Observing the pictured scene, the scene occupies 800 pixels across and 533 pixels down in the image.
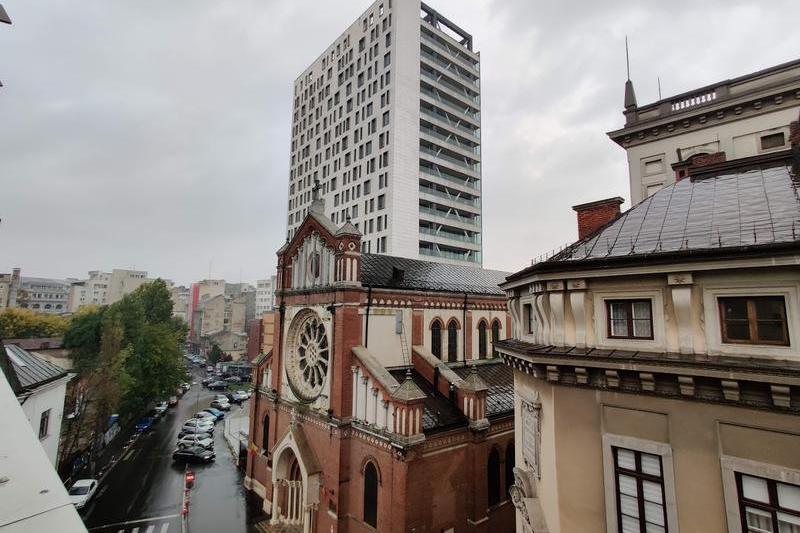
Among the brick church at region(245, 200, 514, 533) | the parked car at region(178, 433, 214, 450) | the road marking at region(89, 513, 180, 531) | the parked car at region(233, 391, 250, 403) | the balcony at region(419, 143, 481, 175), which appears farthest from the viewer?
the parked car at region(233, 391, 250, 403)

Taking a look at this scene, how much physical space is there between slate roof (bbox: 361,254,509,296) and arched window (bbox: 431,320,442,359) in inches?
83.4

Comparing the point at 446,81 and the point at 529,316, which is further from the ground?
the point at 446,81

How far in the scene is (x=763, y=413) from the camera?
21.1 ft

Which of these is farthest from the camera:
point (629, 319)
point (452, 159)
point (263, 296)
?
point (263, 296)

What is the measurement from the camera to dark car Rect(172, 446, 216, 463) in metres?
32.3

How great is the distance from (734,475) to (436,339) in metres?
16.9

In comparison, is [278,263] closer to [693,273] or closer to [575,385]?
[575,385]

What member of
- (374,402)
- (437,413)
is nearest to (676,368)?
(437,413)

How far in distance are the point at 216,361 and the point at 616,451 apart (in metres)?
101

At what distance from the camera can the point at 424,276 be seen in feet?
80.8

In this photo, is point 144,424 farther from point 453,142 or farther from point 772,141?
point 772,141

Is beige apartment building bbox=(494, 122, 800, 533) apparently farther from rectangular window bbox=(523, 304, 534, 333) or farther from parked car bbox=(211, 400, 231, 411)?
parked car bbox=(211, 400, 231, 411)

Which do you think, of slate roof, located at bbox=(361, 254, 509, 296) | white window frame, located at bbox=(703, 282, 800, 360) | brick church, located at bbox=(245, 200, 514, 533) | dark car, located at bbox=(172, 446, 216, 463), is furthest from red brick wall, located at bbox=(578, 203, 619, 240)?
dark car, located at bbox=(172, 446, 216, 463)

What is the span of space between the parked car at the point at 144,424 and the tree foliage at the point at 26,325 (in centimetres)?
2646
